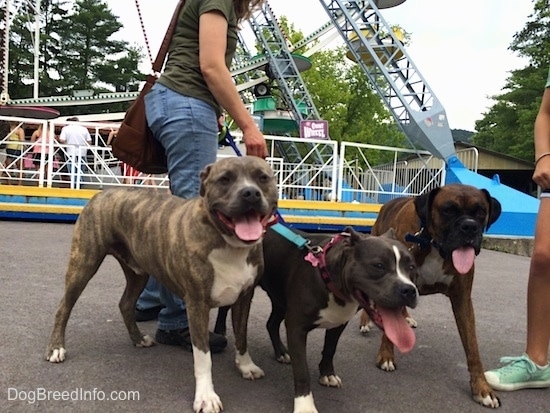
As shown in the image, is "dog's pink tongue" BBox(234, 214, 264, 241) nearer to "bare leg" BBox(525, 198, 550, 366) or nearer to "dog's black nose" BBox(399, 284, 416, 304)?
"dog's black nose" BBox(399, 284, 416, 304)

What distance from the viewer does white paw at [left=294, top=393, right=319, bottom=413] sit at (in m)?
2.42

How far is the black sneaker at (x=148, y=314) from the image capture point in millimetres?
3830

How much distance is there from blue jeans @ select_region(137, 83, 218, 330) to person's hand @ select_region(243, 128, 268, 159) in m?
0.31

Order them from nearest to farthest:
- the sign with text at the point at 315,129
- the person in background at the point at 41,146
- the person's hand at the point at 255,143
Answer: the person's hand at the point at 255,143 → the person in background at the point at 41,146 → the sign with text at the point at 315,129

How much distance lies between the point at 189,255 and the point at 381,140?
29.2 m

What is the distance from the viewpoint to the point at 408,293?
225cm

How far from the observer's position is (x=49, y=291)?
4434 millimetres

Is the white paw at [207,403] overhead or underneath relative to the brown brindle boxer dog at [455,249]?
underneath

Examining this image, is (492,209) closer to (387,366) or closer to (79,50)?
(387,366)

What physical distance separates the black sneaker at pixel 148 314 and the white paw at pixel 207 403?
5.00ft

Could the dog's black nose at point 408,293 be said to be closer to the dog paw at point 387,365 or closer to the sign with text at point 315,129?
the dog paw at point 387,365

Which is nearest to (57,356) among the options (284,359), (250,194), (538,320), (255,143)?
(284,359)

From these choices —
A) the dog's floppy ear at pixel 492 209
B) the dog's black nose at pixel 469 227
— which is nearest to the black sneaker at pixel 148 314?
the dog's black nose at pixel 469 227

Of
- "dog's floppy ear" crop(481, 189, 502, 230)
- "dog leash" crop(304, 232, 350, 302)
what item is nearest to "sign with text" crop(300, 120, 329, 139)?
"dog's floppy ear" crop(481, 189, 502, 230)
